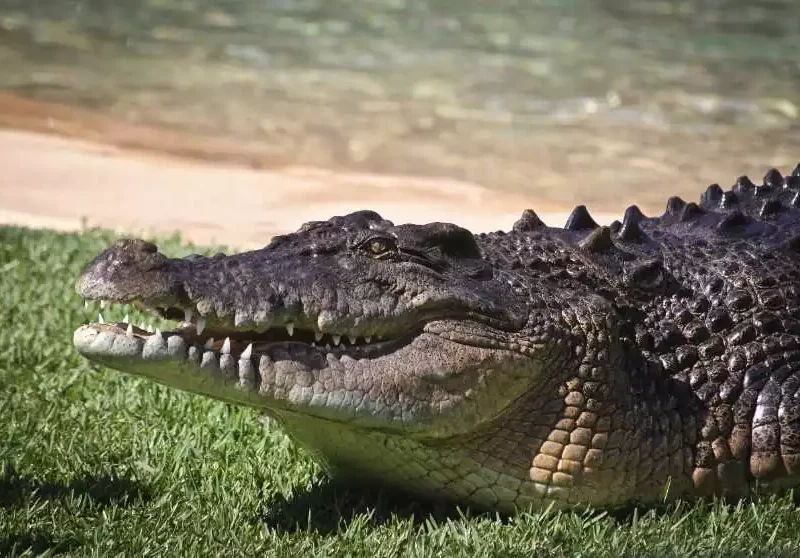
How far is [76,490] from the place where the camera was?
13.8 ft

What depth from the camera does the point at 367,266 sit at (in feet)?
13.3

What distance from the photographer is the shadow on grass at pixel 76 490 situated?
13.5 feet

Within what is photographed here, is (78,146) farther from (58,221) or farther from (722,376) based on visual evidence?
(722,376)

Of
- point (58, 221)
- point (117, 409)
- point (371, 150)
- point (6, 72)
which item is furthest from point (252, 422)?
point (6, 72)

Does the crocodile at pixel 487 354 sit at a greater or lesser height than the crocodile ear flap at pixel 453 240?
lesser

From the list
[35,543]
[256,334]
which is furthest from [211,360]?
[35,543]

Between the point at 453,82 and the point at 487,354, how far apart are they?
1279 cm

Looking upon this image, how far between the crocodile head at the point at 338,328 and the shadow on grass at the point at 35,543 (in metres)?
0.57

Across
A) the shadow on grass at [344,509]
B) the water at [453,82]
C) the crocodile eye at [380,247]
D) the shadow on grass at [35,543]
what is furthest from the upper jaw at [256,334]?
the water at [453,82]

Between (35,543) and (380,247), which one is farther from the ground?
(380,247)

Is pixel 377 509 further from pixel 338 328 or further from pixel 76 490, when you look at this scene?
pixel 76 490

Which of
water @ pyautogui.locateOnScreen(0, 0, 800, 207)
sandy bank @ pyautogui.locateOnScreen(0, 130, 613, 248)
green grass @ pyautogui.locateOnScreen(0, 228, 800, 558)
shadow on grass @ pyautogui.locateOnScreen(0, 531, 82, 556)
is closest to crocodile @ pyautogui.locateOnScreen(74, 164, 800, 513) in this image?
green grass @ pyautogui.locateOnScreen(0, 228, 800, 558)

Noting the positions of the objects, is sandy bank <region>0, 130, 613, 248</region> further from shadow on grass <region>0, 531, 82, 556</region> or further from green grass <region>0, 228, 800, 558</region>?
shadow on grass <region>0, 531, 82, 556</region>

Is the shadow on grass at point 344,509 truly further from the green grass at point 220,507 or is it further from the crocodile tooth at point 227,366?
the crocodile tooth at point 227,366
